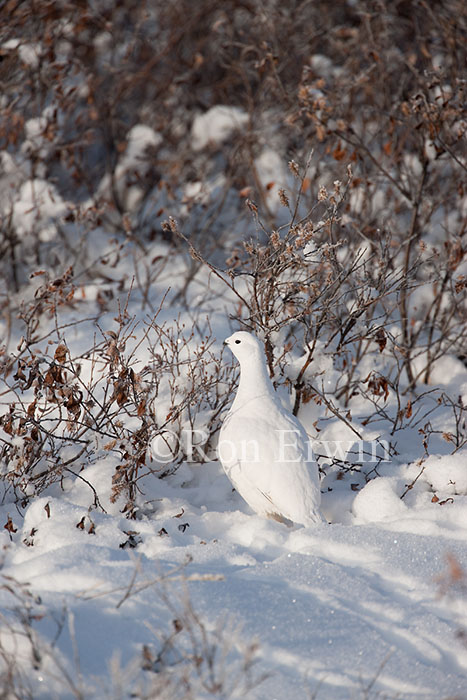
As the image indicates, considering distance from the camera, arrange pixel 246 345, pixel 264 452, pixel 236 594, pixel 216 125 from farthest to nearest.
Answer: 1. pixel 216 125
2. pixel 246 345
3. pixel 264 452
4. pixel 236 594

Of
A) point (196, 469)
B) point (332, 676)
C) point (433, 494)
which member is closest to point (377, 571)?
point (332, 676)

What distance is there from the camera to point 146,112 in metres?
6.68

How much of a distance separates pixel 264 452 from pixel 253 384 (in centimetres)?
33

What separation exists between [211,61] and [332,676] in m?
6.52

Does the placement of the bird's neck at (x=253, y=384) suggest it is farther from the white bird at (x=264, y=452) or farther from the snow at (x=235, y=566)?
the snow at (x=235, y=566)

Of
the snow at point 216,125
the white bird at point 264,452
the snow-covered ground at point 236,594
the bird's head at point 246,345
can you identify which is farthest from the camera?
the snow at point 216,125

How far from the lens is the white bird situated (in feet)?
9.59

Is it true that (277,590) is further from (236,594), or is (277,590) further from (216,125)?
(216,125)

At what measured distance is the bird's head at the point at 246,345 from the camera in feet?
10.1

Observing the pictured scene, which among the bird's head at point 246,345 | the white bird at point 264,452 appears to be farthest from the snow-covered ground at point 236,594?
the bird's head at point 246,345

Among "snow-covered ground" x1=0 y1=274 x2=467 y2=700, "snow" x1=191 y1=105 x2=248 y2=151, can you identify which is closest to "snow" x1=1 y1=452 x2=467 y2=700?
"snow-covered ground" x1=0 y1=274 x2=467 y2=700

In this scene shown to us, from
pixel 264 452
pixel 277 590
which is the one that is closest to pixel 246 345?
pixel 264 452

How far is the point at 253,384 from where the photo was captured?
311 cm

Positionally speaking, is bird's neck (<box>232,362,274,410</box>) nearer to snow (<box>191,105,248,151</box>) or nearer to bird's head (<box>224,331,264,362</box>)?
bird's head (<box>224,331,264,362</box>)
